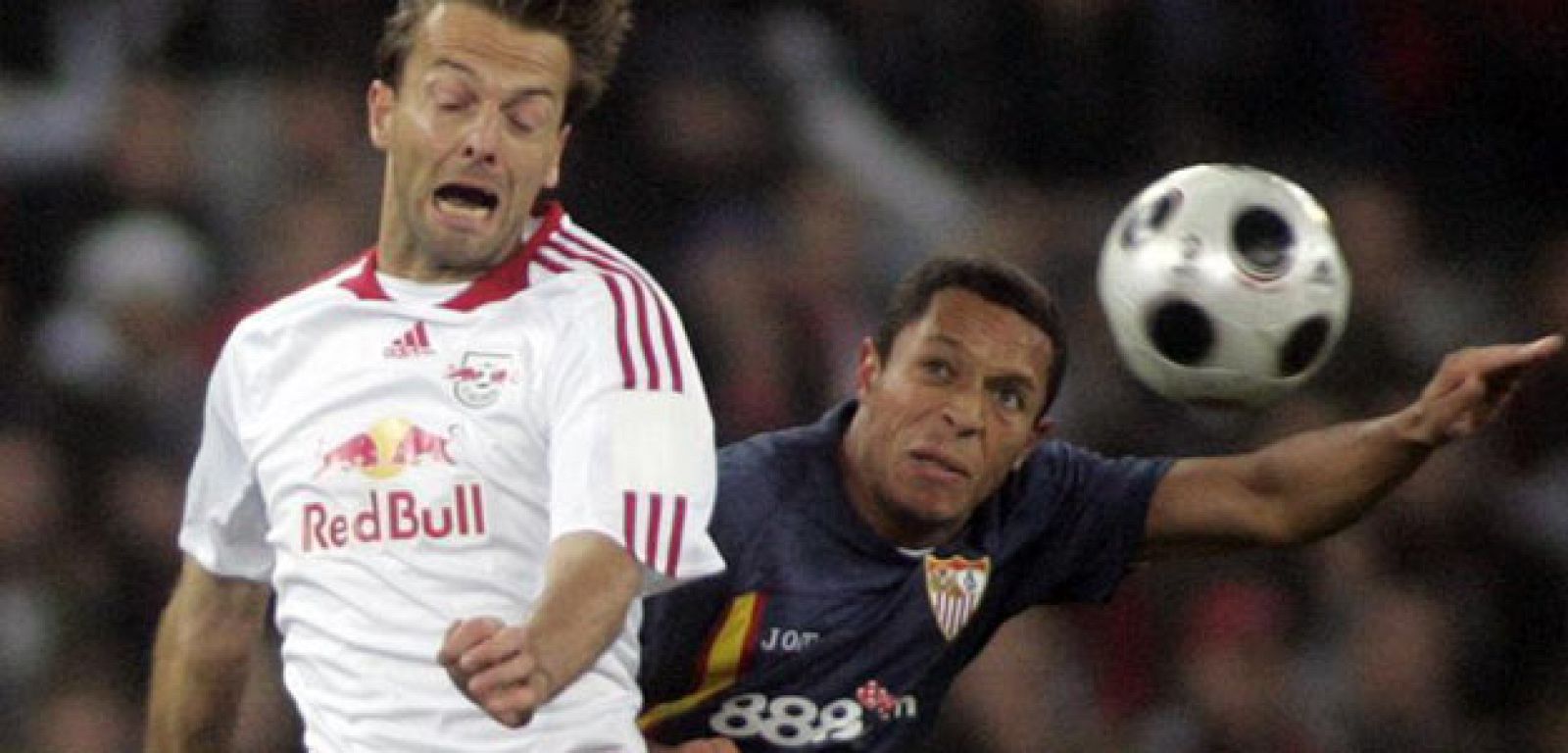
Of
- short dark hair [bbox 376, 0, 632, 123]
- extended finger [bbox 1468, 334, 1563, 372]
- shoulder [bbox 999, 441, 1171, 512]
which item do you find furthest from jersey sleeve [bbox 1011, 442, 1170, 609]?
short dark hair [bbox 376, 0, 632, 123]

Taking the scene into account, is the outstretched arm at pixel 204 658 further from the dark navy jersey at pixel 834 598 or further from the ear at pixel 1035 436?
the ear at pixel 1035 436

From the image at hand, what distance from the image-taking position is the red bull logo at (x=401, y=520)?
3912 mm

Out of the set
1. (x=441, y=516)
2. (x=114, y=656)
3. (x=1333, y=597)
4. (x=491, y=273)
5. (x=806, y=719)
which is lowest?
(x=114, y=656)

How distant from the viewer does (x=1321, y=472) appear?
467 centimetres

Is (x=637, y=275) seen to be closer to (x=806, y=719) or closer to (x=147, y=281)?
(x=806, y=719)

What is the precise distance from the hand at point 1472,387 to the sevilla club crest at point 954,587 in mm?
717

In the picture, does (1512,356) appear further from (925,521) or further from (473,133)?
(473,133)

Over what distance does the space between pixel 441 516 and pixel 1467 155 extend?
4.48 meters

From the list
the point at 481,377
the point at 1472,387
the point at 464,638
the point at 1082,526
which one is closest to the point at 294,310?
the point at 481,377

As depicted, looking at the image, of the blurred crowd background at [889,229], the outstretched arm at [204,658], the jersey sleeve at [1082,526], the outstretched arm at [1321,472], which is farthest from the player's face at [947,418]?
the blurred crowd background at [889,229]

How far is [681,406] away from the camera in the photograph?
383 cm

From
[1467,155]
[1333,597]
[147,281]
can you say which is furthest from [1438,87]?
[147,281]

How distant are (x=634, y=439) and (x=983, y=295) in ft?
3.68

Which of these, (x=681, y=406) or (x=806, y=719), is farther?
(x=806, y=719)
